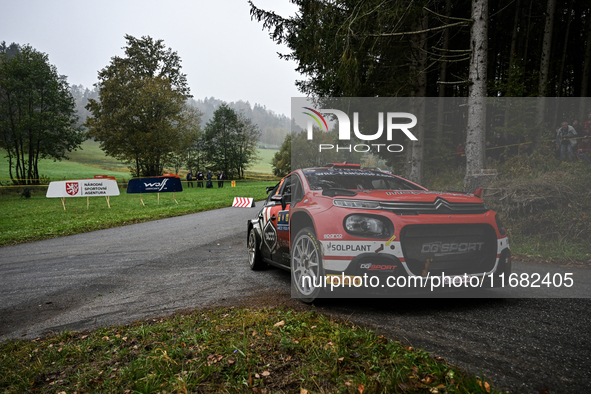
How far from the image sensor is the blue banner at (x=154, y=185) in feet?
59.7

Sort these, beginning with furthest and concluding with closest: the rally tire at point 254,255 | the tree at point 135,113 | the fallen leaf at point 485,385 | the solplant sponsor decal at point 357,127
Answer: the tree at point 135,113 → the solplant sponsor decal at point 357,127 → the rally tire at point 254,255 → the fallen leaf at point 485,385

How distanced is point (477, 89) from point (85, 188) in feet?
55.1

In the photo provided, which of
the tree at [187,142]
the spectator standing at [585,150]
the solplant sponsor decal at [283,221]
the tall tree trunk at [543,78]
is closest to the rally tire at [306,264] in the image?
the solplant sponsor decal at [283,221]

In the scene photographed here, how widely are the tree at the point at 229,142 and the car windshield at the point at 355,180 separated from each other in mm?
63255

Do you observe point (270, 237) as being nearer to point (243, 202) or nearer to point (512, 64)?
point (512, 64)

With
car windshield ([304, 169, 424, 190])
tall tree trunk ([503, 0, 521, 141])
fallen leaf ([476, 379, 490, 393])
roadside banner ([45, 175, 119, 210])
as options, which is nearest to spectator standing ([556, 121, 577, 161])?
tall tree trunk ([503, 0, 521, 141])

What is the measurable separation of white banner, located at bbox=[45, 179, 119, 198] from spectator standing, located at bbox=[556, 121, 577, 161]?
17761 mm

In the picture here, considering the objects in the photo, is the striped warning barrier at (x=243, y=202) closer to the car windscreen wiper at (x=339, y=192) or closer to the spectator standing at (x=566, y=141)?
the spectator standing at (x=566, y=141)

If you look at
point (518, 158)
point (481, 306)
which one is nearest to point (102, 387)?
point (481, 306)

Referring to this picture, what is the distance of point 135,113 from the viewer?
131 feet

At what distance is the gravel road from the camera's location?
2779 millimetres

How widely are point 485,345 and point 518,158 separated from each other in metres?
11.7

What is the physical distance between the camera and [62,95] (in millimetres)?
38719

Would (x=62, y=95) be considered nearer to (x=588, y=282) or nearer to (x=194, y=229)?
(x=194, y=229)
